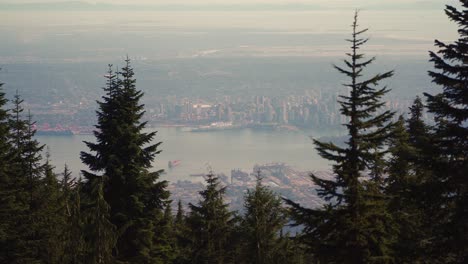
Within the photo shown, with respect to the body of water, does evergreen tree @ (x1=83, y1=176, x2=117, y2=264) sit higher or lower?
higher

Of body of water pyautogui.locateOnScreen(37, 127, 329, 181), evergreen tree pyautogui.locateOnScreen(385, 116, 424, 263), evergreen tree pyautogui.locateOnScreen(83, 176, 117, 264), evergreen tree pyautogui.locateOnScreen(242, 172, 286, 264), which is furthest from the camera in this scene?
body of water pyautogui.locateOnScreen(37, 127, 329, 181)

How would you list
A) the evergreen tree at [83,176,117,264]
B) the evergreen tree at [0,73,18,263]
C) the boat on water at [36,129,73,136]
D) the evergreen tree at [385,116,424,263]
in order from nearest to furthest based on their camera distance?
the evergreen tree at [83,176,117,264]
the evergreen tree at [385,116,424,263]
the evergreen tree at [0,73,18,263]
the boat on water at [36,129,73,136]

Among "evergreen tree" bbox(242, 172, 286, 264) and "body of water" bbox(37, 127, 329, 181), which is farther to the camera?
"body of water" bbox(37, 127, 329, 181)

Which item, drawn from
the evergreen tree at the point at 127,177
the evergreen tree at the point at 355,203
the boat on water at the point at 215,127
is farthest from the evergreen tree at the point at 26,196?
the boat on water at the point at 215,127

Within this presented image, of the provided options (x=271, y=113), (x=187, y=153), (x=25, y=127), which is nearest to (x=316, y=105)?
(x=271, y=113)

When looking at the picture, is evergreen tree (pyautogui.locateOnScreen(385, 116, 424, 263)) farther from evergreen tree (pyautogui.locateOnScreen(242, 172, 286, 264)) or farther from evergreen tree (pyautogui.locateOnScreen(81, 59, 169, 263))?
evergreen tree (pyautogui.locateOnScreen(81, 59, 169, 263))

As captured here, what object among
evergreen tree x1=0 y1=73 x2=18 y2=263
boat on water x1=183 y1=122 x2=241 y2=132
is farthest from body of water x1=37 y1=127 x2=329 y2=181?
evergreen tree x1=0 y1=73 x2=18 y2=263
